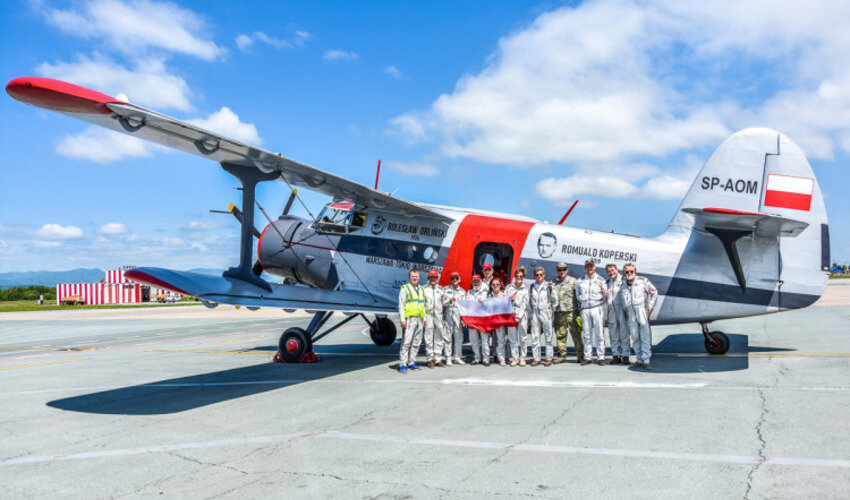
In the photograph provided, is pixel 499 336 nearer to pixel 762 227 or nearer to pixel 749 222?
pixel 749 222

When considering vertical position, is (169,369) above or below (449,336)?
below

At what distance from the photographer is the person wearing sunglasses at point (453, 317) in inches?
447

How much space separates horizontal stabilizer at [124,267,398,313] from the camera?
9.32 m

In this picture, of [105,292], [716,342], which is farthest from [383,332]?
[105,292]

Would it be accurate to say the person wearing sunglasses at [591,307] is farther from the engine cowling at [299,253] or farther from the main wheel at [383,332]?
the main wheel at [383,332]

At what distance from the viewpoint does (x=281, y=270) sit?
14.2 meters

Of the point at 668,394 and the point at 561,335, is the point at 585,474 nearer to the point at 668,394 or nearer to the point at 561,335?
the point at 668,394

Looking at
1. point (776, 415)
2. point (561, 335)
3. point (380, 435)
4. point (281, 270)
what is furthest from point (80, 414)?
point (776, 415)

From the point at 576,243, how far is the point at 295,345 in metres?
6.65

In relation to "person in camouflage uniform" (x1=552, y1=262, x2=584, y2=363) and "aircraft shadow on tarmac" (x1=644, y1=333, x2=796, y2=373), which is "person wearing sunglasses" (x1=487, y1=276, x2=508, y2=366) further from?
"aircraft shadow on tarmac" (x1=644, y1=333, x2=796, y2=373)

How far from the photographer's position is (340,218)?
44.5 ft

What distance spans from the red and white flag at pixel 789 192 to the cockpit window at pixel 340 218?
8622mm

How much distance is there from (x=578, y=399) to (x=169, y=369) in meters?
9.36

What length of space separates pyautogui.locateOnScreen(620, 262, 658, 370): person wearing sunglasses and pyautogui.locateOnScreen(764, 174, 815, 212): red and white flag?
2966mm
